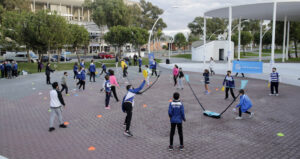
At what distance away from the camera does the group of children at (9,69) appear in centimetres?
2198

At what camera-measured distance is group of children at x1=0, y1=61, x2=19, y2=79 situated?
22.0m

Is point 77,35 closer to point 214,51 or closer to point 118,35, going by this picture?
point 118,35

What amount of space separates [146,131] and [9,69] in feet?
62.9

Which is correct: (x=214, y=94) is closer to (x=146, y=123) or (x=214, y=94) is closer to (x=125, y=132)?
(x=146, y=123)

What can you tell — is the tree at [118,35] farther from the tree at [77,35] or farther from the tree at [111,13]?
the tree at [111,13]

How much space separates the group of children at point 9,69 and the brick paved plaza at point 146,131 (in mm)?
10363

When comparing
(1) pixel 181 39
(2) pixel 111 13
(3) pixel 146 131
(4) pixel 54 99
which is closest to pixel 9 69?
(4) pixel 54 99

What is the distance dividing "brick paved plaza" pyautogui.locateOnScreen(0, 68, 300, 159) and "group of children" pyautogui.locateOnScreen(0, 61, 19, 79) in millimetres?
10363

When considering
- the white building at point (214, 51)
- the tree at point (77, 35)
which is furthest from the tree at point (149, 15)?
the tree at point (77, 35)

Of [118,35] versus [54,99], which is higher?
[118,35]

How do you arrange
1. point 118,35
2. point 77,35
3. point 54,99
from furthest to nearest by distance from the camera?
point 118,35 → point 77,35 → point 54,99

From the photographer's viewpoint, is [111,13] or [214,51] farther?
[111,13]

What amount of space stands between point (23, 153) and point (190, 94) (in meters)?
9.73

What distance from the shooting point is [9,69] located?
22078 millimetres
